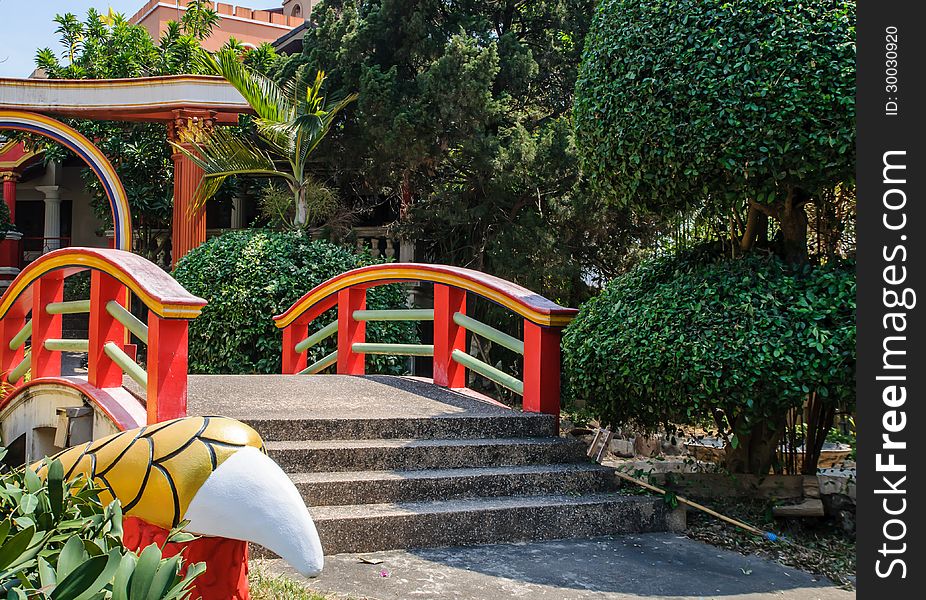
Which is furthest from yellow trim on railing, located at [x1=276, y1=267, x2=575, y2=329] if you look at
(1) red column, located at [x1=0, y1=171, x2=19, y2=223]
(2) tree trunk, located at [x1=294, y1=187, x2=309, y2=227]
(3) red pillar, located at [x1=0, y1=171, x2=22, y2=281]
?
(1) red column, located at [x1=0, y1=171, x2=19, y2=223]

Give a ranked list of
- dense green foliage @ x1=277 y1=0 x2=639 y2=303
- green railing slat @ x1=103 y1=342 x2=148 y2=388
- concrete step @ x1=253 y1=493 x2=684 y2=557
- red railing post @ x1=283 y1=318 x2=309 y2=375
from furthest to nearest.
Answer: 1. dense green foliage @ x1=277 y1=0 x2=639 y2=303
2. red railing post @ x1=283 y1=318 x2=309 y2=375
3. green railing slat @ x1=103 y1=342 x2=148 y2=388
4. concrete step @ x1=253 y1=493 x2=684 y2=557

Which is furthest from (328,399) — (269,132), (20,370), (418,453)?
(269,132)

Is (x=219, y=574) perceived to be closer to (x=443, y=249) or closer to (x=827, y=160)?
(x=827, y=160)

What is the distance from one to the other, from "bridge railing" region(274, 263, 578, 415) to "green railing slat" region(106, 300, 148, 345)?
6.83ft

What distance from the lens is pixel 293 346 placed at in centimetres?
825

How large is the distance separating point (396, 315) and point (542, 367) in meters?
1.48

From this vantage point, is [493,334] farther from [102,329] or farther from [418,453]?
Answer: [102,329]

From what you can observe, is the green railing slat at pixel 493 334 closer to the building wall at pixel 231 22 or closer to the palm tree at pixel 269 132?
the palm tree at pixel 269 132

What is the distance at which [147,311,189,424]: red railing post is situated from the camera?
4.61m

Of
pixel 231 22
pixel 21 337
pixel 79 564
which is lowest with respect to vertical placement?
pixel 79 564

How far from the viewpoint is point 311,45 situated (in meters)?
13.3

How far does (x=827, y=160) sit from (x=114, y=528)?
389 centimetres

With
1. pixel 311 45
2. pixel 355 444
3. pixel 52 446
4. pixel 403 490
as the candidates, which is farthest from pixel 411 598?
pixel 311 45

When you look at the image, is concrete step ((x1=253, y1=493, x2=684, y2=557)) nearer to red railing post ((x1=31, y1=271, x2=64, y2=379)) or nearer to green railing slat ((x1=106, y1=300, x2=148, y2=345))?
green railing slat ((x1=106, y1=300, x2=148, y2=345))
